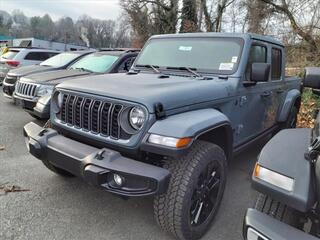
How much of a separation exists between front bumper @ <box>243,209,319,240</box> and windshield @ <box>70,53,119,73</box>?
546 centimetres

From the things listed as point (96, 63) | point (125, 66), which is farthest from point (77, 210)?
point (96, 63)

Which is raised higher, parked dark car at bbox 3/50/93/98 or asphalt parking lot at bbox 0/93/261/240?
parked dark car at bbox 3/50/93/98

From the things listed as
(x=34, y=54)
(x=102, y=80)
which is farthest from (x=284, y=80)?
(x=34, y=54)

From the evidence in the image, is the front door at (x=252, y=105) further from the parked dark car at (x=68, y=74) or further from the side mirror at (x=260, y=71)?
the parked dark car at (x=68, y=74)

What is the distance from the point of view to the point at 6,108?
8500 millimetres

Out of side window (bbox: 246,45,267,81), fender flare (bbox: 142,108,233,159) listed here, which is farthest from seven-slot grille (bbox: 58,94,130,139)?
side window (bbox: 246,45,267,81)

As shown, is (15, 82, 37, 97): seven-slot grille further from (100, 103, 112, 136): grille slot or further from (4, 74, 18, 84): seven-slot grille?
(100, 103, 112, 136): grille slot

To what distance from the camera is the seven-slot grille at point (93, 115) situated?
113 inches

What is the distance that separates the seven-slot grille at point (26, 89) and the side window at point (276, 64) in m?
4.18

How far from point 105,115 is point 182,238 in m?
1.25

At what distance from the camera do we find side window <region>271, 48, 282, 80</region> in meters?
4.92

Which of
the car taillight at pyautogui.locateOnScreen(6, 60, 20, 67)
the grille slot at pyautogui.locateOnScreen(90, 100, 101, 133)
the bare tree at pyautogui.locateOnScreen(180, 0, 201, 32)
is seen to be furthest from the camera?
the bare tree at pyautogui.locateOnScreen(180, 0, 201, 32)

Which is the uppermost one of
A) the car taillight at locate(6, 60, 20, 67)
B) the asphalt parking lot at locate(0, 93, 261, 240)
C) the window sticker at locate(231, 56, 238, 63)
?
the window sticker at locate(231, 56, 238, 63)

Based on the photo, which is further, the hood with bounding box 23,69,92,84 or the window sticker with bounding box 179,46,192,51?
the hood with bounding box 23,69,92,84
